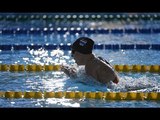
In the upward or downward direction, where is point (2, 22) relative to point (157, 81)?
upward

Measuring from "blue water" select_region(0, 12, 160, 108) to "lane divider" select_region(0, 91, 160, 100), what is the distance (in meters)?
0.08

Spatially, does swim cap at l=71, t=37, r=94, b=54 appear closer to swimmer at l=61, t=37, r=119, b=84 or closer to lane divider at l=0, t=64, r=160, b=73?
swimmer at l=61, t=37, r=119, b=84

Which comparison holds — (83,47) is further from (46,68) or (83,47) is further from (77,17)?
(77,17)

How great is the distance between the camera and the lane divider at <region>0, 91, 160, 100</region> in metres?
A: 5.09

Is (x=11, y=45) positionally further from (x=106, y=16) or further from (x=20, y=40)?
(x=106, y=16)

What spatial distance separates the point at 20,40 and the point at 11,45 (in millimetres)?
860

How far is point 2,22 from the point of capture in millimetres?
10656

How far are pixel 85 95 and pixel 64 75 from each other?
1.30 meters

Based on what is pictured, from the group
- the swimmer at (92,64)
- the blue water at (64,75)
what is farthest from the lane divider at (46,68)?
the swimmer at (92,64)

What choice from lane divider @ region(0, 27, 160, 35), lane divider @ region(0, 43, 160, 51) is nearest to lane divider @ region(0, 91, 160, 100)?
lane divider @ region(0, 43, 160, 51)

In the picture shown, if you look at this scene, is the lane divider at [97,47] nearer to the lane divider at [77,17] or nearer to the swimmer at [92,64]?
the swimmer at [92,64]

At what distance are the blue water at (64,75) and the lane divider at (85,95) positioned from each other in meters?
0.08

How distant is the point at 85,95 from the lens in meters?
5.15

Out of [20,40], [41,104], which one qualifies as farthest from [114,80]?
[20,40]
